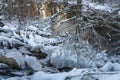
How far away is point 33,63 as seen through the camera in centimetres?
630

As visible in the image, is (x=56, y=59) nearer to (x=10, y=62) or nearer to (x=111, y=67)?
(x=10, y=62)

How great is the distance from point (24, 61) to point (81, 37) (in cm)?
123

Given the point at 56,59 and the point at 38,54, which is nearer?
the point at 56,59

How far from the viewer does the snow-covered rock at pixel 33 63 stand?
615 centimetres

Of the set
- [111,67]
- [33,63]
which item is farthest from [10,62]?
[111,67]

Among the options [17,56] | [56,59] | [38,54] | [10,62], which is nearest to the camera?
[10,62]

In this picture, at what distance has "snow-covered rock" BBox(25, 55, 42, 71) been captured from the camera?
20.2ft

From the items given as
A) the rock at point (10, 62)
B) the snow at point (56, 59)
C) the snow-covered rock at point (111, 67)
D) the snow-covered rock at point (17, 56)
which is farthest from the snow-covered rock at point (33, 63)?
the snow-covered rock at point (111, 67)

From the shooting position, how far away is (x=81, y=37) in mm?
6223

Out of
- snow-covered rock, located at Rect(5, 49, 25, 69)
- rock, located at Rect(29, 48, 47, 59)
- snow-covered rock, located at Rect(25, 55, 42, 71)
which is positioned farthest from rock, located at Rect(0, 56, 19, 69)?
rock, located at Rect(29, 48, 47, 59)

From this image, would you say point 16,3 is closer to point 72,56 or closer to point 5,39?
point 5,39

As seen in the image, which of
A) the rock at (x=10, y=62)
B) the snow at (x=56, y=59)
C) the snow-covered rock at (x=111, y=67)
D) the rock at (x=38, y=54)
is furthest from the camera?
the rock at (x=38, y=54)

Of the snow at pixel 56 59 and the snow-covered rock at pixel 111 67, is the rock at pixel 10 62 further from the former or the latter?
the snow-covered rock at pixel 111 67

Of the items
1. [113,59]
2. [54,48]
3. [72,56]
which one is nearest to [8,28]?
[54,48]
